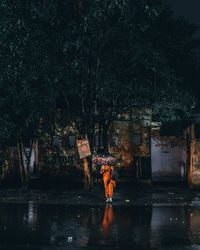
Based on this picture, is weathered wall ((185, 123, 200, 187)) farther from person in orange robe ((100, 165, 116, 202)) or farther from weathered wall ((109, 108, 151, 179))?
person in orange robe ((100, 165, 116, 202))

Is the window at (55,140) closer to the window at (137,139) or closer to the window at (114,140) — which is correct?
the window at (114,140)

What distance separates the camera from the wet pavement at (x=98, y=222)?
33.8 feet

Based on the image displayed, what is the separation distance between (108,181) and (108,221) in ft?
20.7

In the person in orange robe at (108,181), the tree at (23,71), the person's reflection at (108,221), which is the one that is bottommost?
the person's reflection at (108,221)

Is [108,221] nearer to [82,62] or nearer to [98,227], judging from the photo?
[98,227]

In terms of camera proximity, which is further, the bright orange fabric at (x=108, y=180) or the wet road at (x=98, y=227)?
the bright orange fabric at (x=108, y=180)

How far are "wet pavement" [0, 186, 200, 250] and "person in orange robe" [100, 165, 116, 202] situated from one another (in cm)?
41

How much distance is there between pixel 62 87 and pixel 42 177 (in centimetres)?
738

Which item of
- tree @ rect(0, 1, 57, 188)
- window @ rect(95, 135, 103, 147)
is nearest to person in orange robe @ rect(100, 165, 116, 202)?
tree @ rect(0, 1, 57, 188)

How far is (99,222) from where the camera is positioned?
13570mm

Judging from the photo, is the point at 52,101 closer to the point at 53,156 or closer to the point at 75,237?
the point at 53,156

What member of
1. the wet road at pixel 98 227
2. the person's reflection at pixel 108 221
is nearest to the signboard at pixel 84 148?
the person's reflection at pixel 108 221

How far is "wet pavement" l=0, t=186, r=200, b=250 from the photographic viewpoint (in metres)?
10.3

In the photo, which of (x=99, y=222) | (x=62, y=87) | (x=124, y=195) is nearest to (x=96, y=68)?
(x=62, y=87)
